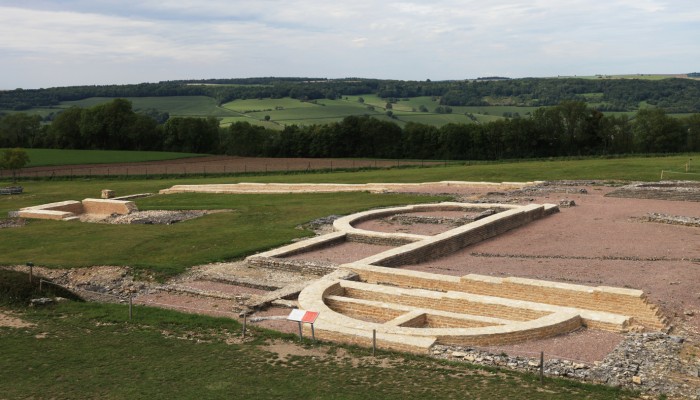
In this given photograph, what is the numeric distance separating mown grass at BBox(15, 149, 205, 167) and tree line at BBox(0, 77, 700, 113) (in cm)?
5970

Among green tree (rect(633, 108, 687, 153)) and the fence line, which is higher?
green tree (rect(633, 108, 687, 153))

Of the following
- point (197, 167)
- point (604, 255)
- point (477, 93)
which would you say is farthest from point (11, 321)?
point (477, 93)

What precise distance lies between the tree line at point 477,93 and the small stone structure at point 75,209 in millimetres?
93760

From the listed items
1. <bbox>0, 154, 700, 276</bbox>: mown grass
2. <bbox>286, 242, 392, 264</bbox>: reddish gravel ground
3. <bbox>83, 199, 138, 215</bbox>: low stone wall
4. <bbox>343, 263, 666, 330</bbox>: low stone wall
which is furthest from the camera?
<bbox>83, 199, 138, 215</bbox>: low stone wall

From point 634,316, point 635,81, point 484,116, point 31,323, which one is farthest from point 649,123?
point 635,81

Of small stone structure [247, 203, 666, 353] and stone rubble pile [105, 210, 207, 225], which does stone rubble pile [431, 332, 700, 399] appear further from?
stone rubble pile [105, 210, 207, 225]

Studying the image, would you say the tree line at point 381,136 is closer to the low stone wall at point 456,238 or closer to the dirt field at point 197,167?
the dirt field at point 197,167

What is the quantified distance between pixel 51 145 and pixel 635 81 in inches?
4364

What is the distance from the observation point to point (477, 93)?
500 feet

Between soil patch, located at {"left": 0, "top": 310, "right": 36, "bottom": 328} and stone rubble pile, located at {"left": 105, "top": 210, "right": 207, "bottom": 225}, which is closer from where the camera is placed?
soil patch, located at {"left": 0, "top": 310, "right": 36, "bottom": 328}

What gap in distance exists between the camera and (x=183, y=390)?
12.0m

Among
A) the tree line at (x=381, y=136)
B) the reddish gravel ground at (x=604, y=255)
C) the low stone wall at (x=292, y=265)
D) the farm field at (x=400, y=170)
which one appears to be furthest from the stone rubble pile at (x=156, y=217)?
the tree line at (x=381, y=136)

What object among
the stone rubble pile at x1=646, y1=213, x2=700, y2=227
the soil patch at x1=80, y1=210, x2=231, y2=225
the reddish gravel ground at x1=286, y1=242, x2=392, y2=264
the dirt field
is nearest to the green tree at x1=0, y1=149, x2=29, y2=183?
the dirt field

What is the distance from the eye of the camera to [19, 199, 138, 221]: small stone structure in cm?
3362
